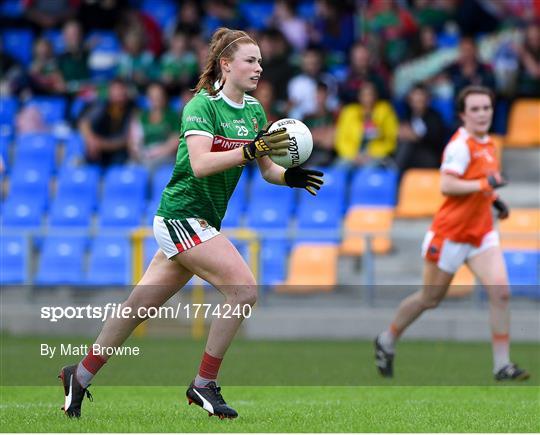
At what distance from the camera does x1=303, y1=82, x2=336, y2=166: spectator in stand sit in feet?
60.1

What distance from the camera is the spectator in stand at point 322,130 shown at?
721 inches

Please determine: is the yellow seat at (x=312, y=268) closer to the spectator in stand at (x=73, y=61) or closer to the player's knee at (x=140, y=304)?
the spectator in stand at (x=73, y=61)

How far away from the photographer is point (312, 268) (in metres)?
15.9

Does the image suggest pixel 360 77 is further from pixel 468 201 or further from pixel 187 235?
pixel 187 235

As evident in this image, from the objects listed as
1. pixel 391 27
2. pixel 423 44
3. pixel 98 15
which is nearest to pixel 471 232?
pixel 423 44

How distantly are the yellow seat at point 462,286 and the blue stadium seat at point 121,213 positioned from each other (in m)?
4.33

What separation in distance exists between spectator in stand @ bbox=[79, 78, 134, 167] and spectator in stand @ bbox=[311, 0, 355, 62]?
3225mm

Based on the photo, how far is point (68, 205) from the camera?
1827 centimetres

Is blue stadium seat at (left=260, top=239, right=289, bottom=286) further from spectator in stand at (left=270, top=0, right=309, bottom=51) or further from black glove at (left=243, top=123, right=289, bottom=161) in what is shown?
black glove at (left=243, top=123, right=289, bottom=161)

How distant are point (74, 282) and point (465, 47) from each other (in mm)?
6069

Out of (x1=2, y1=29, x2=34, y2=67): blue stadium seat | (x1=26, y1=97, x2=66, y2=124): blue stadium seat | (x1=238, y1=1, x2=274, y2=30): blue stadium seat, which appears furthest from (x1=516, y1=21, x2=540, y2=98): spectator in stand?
(x1=2, y1=29, x2=34, y2=67): blue stadium seat

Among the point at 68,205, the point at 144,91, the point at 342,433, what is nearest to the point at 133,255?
the point at 68,205

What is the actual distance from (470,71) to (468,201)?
726 centimetres

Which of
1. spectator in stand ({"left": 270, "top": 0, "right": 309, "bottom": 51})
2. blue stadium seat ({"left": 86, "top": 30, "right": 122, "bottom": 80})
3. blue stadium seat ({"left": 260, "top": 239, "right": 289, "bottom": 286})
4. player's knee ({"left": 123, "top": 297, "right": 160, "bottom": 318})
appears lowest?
blue stadium seat ({"left": 260, "top": 239, "right": 289, "bottom": 286})
